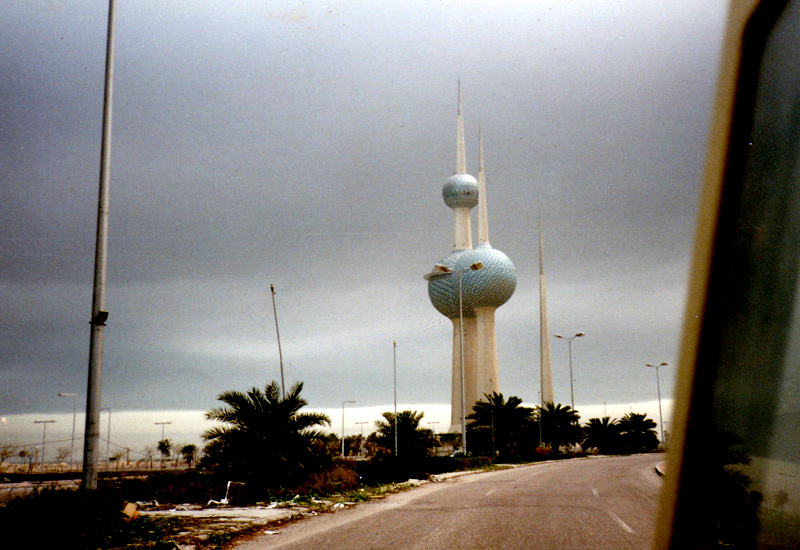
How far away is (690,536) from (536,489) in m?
18.4

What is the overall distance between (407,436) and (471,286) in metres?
77.9

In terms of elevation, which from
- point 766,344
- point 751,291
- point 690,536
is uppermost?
point 751,291

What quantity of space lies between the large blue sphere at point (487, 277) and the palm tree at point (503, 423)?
56092mm

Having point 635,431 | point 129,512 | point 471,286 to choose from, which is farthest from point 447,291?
point 129,512

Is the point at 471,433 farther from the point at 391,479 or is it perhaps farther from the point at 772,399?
the point at 772,399

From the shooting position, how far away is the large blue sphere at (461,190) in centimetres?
11481

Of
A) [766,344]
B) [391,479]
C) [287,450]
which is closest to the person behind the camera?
[766,344]

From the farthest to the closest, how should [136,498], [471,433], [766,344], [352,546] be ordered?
[471,433], [136,498], [352,546], [766,344]

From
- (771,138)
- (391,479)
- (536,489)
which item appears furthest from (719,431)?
(391,479)

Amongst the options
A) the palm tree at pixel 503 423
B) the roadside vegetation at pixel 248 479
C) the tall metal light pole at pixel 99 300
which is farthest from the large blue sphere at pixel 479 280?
the tall metal light pole at pixel 99 300

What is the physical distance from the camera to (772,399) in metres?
2.21

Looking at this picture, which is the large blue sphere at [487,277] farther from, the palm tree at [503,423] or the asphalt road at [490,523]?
the asphalt road at [490,523]

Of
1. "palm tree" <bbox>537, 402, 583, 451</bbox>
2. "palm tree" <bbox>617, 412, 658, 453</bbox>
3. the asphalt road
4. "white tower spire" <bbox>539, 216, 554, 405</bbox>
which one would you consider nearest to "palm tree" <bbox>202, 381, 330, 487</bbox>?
the asphalt road

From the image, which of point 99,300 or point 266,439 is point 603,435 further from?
point 99,300
